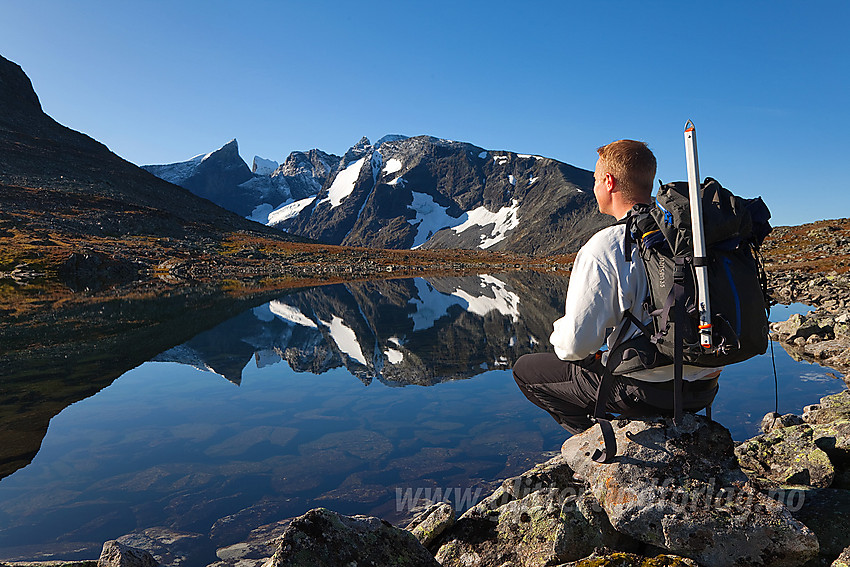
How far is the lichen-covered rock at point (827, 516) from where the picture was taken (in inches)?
183

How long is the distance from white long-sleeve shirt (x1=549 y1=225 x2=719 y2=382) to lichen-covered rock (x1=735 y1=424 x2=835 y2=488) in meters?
3.32

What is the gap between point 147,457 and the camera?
1266cm

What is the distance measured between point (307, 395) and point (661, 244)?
1576cm

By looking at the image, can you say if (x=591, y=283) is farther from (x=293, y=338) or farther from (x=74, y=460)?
(x=293, y=338)

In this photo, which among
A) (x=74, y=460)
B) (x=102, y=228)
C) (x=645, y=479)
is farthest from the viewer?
(x=102, y=228)

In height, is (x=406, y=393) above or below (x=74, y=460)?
above

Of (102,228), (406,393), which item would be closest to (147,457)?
(406,393)

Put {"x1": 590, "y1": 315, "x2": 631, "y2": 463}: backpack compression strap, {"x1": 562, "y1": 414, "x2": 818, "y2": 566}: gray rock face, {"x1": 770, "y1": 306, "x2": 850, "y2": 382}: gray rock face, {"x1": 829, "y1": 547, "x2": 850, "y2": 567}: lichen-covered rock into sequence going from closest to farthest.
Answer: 1. {"x1": 829, "y1": 547, "x2": 850, "y2": 567}: lichen-covered rock
2. {"x1": 562, "y1": 414, "x2": 818, "y2": 566}: gray rock face
3. {"x1": 590, "y1": 315, "x2": 631, "y2": 463}: backpack compression strap
4. {"x1": 770, "y1": 306, "x2": 850, "y2": 382}: gray rock face

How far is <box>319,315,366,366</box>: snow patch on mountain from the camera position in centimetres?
2578

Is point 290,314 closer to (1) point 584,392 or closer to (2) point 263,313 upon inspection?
(2) point 263,313

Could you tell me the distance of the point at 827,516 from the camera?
16.3ft

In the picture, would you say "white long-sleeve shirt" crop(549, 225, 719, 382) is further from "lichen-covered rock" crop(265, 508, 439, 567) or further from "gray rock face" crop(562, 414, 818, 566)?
"lichen-covered rock" crop(265, 508, 439, 567)

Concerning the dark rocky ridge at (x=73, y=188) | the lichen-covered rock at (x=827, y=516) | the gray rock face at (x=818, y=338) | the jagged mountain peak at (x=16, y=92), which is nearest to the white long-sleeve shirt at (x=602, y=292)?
the lichen-covered rock at (x=827, y=516)

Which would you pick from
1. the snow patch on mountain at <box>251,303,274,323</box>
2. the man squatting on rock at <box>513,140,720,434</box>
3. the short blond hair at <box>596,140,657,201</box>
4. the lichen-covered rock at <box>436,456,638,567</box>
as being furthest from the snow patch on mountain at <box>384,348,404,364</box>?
the short blond hair at <box>596,140,657,201</box>
